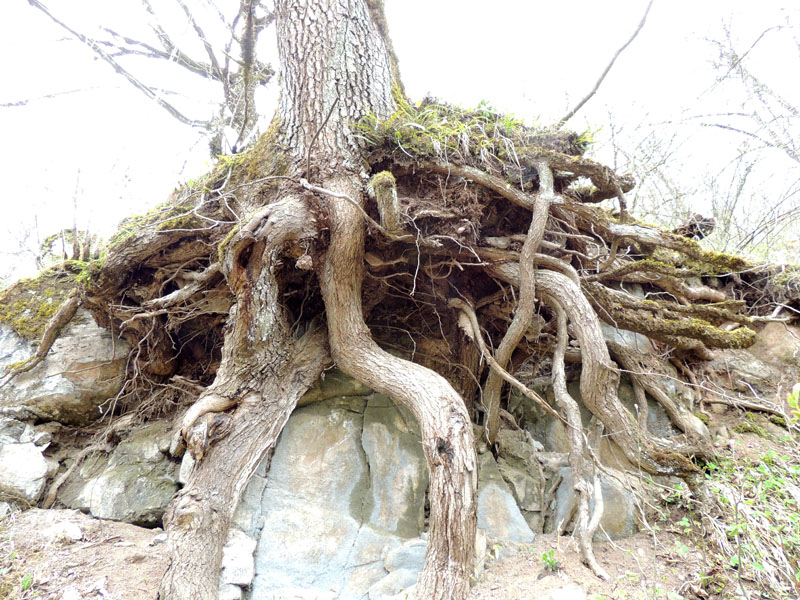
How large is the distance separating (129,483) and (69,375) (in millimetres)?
1306

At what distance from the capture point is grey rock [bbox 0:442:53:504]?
342 centimetres

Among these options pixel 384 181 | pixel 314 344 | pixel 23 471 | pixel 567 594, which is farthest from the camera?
pixel 314 344

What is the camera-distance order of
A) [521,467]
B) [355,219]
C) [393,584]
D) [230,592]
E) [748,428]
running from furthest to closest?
[748,428]
[521,467]
[355,219]
[393,584]
[230,592]

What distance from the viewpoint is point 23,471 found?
353 centimetres

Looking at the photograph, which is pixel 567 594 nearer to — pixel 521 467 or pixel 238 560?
pixel 521 467

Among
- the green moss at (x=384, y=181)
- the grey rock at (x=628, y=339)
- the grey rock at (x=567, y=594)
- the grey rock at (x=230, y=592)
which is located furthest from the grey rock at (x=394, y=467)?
the grey rock at (x=628, y=339)

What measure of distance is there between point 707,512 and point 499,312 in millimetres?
2117

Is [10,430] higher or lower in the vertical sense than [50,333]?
lower

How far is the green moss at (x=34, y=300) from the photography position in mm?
4246

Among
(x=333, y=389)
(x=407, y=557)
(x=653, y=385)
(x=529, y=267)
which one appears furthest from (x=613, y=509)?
(x=333, y=389)

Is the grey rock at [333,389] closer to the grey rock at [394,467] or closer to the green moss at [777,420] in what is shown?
the grey rock at [394,467]

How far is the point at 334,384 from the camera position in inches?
154

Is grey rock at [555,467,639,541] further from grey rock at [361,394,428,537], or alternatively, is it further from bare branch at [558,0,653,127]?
bare branch at [558,0,653,127]

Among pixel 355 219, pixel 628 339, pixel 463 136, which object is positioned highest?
pixel 463 136
